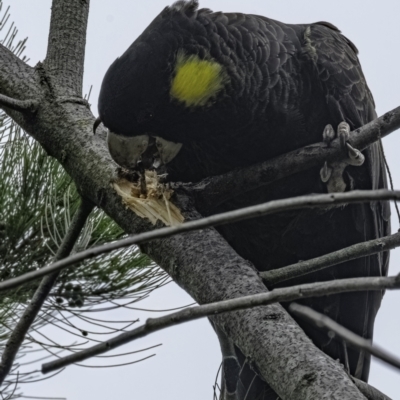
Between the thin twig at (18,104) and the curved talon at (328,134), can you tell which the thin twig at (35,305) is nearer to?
the thin twig at (18,104)

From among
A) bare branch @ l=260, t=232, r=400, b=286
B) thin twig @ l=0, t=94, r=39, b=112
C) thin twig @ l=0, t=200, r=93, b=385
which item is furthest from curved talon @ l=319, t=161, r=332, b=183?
thin twig @ l=0, t=94, r=39, b=112

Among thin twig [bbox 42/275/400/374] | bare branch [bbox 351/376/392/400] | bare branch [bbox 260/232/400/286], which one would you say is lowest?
thin twig [bbox 42/275/400/374]

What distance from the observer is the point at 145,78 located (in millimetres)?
2645

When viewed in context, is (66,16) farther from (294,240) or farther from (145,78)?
(294,240)

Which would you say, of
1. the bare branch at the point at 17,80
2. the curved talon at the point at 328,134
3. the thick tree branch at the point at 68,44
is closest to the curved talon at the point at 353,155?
the curved talon at the point at 328,134

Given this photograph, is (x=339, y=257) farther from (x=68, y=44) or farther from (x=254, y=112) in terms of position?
(x=68, y=44)

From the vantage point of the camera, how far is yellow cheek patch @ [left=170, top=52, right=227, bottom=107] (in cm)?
268

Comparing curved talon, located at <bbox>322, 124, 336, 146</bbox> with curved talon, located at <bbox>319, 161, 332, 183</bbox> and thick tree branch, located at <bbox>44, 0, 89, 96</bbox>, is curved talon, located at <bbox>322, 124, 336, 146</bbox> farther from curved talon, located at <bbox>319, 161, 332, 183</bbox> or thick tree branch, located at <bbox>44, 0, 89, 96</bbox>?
thick tree branch, located at <bbox>44, 0, 89, 96</bbox>

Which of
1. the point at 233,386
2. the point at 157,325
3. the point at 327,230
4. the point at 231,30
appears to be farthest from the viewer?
the point at 327,230

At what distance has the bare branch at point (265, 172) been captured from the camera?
2.50m

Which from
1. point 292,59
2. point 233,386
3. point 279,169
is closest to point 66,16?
point 292,59

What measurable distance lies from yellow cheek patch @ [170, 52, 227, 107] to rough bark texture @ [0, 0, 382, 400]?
0.40 metres

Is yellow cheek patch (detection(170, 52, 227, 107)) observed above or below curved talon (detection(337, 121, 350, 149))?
above

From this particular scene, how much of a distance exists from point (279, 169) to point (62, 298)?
1.48 meters
